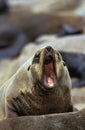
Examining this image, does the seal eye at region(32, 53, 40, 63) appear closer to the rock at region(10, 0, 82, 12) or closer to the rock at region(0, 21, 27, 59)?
the rock at region(0, 21, 27, 59)

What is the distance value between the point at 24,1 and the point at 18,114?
16.8 meters

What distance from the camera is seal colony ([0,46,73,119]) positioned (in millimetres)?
5977

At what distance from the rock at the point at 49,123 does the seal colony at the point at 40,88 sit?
70cm

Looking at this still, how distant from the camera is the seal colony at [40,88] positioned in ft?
19.6

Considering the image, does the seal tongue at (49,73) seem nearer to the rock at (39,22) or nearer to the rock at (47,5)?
the rock at (39,22)

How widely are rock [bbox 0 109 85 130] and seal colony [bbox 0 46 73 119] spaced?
2.28ft

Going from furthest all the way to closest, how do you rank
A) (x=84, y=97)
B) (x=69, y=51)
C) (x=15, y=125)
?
(x=69, y=51), (x=84, y=97), (x=15, y=125)

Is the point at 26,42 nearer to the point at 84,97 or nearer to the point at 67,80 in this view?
the point at 84,97

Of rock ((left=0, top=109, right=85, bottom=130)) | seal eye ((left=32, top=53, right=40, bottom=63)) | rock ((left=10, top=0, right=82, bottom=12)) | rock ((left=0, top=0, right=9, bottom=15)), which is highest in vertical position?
rock ((left=10, top=0, right=82, bottom=12))

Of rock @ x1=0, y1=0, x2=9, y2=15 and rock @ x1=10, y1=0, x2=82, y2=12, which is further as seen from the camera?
rock @ x1=10, y1=0, x2=82, y2=12

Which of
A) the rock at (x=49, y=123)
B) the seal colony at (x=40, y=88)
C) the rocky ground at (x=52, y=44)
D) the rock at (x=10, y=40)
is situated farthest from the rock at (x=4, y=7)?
the rock at (x=49, y=123)

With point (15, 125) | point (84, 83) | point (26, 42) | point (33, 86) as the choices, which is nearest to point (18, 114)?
point (33, 86)

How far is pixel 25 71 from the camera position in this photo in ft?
20.8

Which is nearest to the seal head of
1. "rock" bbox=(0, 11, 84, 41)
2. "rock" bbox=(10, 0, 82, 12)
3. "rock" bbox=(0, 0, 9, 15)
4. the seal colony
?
the seal colony
